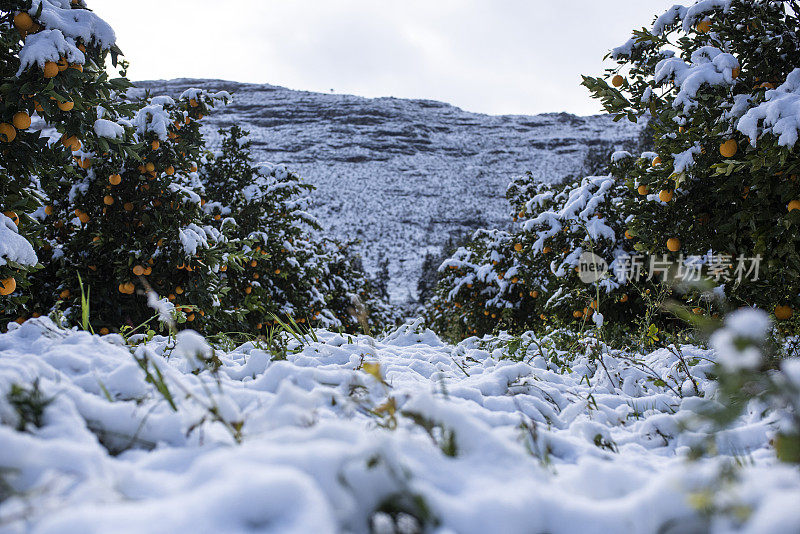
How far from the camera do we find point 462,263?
9.83 m

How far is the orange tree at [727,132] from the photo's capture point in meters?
2.38

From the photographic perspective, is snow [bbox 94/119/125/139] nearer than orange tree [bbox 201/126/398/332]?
Yes

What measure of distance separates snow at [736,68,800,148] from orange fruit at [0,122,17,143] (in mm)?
4099

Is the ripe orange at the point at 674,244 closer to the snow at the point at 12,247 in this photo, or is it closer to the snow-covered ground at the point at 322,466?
the snow-covered ground at the point at 322,466

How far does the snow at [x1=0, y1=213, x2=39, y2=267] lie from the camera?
7.66 ft

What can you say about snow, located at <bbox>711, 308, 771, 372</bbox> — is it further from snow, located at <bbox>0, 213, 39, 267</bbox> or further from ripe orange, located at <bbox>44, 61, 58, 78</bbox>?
ripe orange, located at <bbox>44, 61, 58, 78</bbox>

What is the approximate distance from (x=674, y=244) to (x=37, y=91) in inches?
166

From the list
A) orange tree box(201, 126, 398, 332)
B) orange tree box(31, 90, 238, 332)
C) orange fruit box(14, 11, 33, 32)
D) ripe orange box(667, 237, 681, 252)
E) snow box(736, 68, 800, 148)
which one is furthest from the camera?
orange tree box(201, 126, 398, 332)

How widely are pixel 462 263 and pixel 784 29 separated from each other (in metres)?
7.30

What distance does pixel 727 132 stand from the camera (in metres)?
2.66

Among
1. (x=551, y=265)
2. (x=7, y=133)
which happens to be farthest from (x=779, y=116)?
(x=7, y=133)

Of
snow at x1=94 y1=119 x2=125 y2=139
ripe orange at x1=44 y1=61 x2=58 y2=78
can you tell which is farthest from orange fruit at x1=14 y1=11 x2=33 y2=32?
snow at x1=94 y1=119 x2=125 y2=139

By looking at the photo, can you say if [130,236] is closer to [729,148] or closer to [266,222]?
[266,222]

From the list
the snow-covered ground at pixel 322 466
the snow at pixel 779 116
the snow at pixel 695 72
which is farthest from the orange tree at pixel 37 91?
the snow at pixel 779 116
